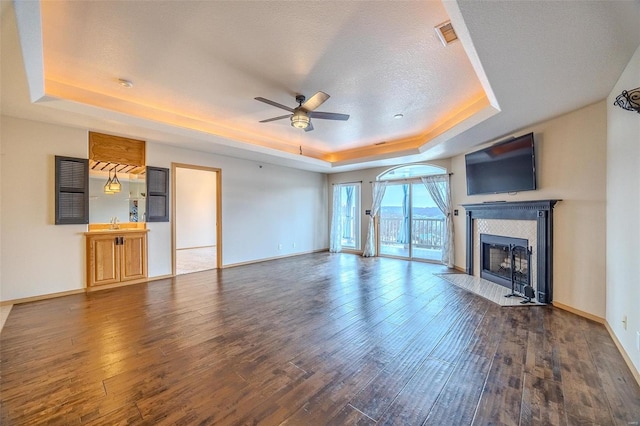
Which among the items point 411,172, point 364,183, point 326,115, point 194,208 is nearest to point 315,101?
point 326,115

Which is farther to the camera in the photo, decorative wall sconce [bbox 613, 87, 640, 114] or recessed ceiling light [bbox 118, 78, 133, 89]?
recessed ceiling light [bbox 118, 78, 133, 89]

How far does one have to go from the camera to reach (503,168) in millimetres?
4301

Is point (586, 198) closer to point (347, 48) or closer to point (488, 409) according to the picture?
point (488, 409)

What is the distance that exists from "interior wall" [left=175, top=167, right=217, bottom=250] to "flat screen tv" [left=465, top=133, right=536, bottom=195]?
8.02 metres

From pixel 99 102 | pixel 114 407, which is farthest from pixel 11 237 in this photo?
pixel 114 407

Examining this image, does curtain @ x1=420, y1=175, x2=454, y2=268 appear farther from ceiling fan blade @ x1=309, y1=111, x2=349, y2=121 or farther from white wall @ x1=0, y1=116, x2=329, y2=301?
white wall @ x1=0, y1=116, x2=329, y2=301

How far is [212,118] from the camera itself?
15.1 ft

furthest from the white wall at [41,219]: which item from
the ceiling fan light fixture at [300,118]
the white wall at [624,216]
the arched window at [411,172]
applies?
the white wall at [624,216]

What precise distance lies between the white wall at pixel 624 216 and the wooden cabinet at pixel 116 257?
21.2 feet

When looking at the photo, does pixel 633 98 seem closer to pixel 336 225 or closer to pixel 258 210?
pixel 258 210

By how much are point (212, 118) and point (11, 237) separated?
333cm

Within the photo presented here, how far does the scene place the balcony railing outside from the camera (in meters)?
6.62

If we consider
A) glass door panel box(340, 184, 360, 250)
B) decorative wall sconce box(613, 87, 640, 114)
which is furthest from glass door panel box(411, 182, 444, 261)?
decorative wall sconce box(613, 87, 640, 114)

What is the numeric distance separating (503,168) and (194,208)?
9443 mm
